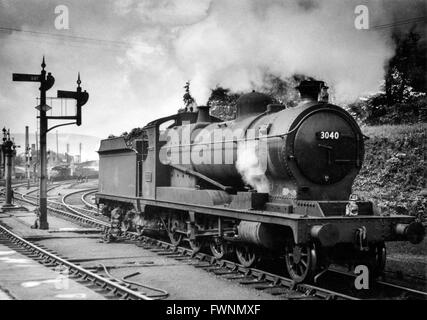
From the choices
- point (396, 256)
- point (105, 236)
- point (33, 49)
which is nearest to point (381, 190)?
point (396, 256)

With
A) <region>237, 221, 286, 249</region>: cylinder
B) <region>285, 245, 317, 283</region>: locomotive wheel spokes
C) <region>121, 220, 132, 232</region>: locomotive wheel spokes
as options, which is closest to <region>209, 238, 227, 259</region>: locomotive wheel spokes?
<region>237, 221, 286, 249</region>: cylinder

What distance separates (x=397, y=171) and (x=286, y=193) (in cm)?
703

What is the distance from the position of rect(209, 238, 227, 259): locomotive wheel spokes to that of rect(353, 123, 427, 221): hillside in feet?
17.4

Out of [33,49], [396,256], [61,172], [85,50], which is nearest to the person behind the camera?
[396,256]

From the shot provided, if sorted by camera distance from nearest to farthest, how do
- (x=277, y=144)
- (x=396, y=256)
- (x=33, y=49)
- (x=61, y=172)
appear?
(x=277, y=144) < (x=396, y=256) < (x=33, y=49) < (x=61, y=172)

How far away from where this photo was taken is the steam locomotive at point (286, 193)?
7.89 metres

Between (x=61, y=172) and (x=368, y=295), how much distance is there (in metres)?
50.1

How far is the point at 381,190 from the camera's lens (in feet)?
46.7

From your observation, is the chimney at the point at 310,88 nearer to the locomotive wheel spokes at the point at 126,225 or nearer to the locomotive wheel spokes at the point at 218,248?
the locomotive wheel spokes at the point at 218,248

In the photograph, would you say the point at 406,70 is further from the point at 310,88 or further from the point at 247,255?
the point at 247,255

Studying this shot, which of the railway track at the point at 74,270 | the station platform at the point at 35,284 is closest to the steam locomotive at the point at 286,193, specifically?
the railway track at the point at 74,270

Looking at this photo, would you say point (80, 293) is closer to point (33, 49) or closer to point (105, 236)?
point (105, 236)

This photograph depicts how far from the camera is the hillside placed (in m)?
13.3

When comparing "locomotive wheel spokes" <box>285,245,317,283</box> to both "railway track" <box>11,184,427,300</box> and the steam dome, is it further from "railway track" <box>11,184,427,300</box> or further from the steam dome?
the steam dome
